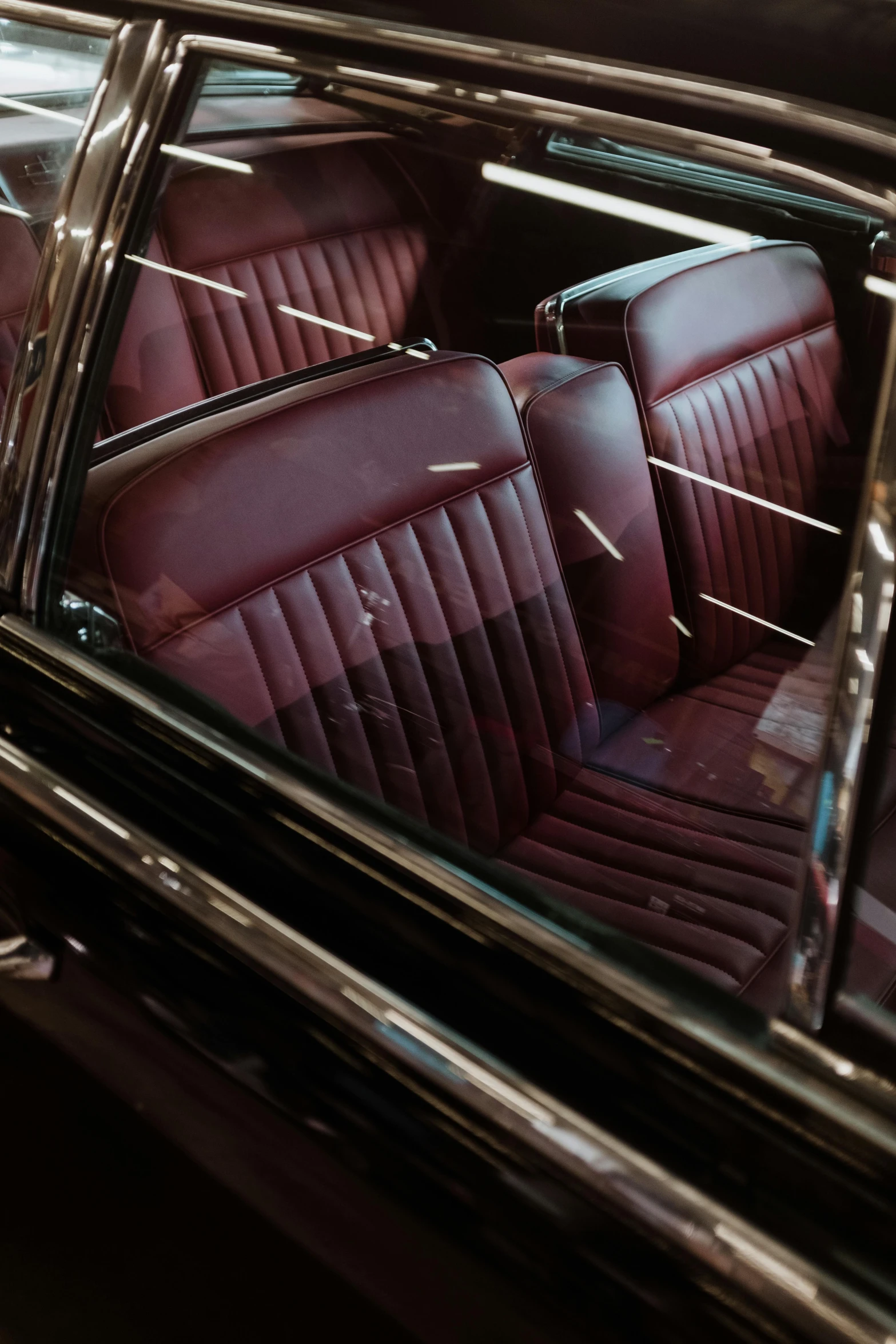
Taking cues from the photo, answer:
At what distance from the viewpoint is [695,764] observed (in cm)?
108

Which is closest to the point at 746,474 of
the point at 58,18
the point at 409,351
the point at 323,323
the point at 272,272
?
the point at 409,351

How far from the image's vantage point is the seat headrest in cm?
99

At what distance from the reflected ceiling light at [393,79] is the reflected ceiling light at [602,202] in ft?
0.90

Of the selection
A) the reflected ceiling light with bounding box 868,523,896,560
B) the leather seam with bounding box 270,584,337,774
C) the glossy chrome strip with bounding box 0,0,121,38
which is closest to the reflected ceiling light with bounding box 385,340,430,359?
the leather seam with bounding box 270,584,337,774

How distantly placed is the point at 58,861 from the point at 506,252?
930mm

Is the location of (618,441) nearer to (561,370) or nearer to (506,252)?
(561,370)

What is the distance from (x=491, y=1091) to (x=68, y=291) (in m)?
0.69

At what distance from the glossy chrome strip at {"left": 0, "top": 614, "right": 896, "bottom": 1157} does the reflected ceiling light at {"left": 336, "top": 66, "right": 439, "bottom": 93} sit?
0.45 m

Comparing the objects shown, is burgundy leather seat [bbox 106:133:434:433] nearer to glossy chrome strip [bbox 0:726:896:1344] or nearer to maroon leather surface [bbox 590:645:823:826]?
glossy chrome strip [bbox 0:726:896:1344]

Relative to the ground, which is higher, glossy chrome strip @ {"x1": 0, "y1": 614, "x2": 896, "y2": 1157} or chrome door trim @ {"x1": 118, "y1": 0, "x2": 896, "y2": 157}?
chrome door trim @ {"x1": 118, "y1": 0, "x2": 896, "y2": 157}

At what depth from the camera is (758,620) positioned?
1254 mm

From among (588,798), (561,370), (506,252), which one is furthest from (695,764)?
(506,252)

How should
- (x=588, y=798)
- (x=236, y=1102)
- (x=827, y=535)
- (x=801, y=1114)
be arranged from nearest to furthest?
(x=801, y=1114) → (x=236, y=1102) → (x=827, y=535) → (x=588, y=798)

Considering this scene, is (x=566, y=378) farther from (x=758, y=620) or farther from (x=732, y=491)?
(x=758, y=620)
